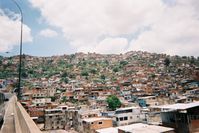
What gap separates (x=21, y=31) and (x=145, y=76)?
8540 cm

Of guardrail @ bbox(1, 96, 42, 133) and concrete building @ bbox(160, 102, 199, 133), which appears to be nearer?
guardrail @ bbox(1, 96, 42, 133)

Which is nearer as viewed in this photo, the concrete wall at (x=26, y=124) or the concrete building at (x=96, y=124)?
the concrete wall at (x=26, y=124)

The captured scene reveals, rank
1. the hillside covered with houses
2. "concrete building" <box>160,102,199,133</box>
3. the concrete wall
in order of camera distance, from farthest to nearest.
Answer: the hillside covered with houses, "concrete building" <box>160,102,199,133</box>, the concrete wall

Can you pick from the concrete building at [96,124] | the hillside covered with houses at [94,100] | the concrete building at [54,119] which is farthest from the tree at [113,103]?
the concrete building at [96,124]

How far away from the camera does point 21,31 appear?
2222 cm

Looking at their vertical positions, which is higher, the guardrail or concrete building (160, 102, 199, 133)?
the guardrail

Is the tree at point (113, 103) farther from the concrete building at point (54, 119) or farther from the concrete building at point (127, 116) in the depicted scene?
the concrete building at point (127, 116)

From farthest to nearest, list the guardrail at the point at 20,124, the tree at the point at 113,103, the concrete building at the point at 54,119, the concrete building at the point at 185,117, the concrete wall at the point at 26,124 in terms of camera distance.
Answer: the tree at the point at 113,103
the concrete building at the point at 54,119
the concrete building at the point at 185,117
the guardrail at the point at 20,124
the concrete wall at the point at 26,124

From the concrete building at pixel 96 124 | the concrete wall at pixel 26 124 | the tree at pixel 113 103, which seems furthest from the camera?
the tree at pixel 113 103

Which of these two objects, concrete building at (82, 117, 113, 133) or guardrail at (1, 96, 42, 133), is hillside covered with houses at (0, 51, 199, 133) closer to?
concrete building at (82, 117, 113, 133)

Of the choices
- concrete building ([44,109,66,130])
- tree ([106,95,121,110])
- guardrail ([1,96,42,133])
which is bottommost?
concrete building ([44,109,66,130])

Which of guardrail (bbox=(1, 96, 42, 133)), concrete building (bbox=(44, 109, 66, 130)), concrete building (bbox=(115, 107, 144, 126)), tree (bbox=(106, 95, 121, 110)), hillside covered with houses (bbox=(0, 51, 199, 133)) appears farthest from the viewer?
tree (bbox=(106, 95, 121, 110))

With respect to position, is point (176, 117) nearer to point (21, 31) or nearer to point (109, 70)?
point (21, 31)

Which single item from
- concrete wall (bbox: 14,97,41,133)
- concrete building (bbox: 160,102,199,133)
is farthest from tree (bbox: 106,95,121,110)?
concrete wall (bbox: 14,97,41,133)
